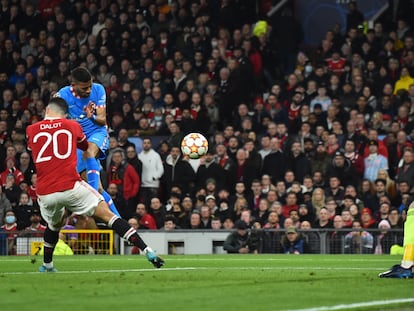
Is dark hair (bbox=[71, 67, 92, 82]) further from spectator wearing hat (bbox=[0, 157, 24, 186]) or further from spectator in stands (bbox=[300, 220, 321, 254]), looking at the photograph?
spectator wearing hat (bbox=[0, 157, 24, 186])

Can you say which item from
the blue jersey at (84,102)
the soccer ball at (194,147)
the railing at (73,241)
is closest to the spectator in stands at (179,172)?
the railing at (73,241)

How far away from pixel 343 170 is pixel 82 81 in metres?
9.76

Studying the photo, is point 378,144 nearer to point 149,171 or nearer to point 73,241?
point 149,171

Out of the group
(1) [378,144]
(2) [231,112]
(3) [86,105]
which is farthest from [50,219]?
(2) [231,112]

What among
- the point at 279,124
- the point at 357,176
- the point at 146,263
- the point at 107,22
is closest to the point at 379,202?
the point at 357,176

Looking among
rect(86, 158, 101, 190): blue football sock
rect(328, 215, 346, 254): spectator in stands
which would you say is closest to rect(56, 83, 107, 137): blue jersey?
rect(86, 158, 101, 190): blue football sock

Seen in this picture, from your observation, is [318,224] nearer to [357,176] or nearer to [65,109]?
[357,176]

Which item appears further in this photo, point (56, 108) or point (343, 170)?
point (343, 170)

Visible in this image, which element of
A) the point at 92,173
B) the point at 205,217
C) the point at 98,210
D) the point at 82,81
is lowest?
the point at 98,210

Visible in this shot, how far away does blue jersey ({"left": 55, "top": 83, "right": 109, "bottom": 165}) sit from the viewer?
13.9 m

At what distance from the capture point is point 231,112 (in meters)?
25.6

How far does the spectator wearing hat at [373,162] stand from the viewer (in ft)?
71.5

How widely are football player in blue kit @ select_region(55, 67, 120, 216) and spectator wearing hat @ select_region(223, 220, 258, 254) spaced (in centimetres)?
640

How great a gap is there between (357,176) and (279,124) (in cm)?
239
